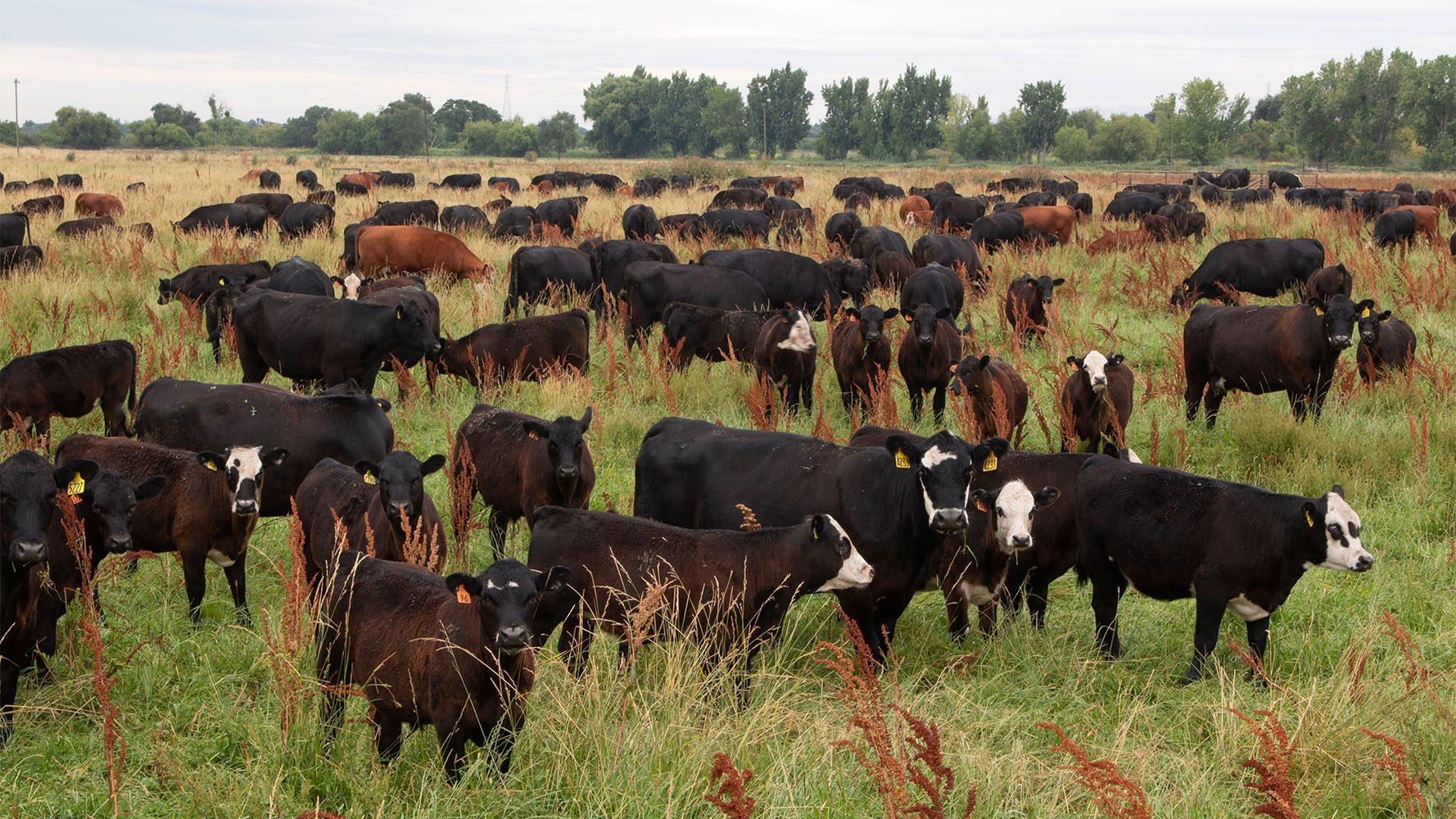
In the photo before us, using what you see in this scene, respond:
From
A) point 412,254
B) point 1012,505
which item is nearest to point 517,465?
point 1012,505

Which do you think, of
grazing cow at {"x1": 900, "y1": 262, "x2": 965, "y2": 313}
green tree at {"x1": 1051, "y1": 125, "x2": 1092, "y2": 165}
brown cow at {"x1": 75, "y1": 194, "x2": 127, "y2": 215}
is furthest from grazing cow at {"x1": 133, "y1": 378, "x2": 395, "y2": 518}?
green tree at {"x1": 1051, "y1": 125, "x2": 1092, "y2": 165}

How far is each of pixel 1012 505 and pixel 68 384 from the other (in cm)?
752

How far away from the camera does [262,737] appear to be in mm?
4203

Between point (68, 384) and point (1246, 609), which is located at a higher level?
point (68, 384)

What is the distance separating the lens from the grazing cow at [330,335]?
1026 cm

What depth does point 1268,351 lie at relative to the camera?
9734mm

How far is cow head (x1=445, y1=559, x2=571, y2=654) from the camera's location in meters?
3.93

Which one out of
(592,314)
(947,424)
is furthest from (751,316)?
(592,314)

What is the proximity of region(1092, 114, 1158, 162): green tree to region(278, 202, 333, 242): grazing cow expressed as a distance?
263 ft

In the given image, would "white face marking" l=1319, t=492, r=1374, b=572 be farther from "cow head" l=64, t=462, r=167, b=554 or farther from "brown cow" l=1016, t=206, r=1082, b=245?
"brown cow" l=1016, t=206, r=1082, b=245

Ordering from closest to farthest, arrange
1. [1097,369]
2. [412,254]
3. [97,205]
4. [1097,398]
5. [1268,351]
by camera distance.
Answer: [1097,369] < [1097,398] < [1268,351] < [412,254] < [97,205]

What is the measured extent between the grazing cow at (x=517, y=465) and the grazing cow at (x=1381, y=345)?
24.9 ft

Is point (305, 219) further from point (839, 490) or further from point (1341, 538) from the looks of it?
point (1341, 538)

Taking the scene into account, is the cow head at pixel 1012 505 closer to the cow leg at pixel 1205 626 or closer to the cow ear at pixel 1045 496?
the cow ear at pixel 1045 496
